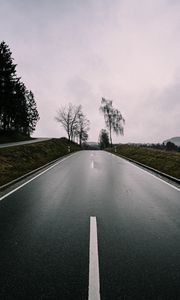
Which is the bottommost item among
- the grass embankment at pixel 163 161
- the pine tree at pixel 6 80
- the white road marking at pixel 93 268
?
the white road marking at pixel 93 268

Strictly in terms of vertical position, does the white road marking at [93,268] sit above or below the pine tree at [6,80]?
below

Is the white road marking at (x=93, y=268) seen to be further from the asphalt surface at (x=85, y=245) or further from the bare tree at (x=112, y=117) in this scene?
the bare tree at (x=112, y=117)

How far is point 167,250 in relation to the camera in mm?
4031

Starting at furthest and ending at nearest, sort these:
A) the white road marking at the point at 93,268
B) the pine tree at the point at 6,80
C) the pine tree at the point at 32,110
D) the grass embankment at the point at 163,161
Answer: the pine tree at the point at 32,110
the pine tree at the point at 6,80
the grass embankment at the point at 163,161
the white road marking at the point at 93,268

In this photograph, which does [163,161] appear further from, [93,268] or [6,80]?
[6,80]

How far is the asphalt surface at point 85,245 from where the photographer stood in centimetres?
299

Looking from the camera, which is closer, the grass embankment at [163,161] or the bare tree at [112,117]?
the grass embankment at [163,161]

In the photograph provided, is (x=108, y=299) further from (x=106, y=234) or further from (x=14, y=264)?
(x=106, y=234)

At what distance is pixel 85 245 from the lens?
4.20 meters

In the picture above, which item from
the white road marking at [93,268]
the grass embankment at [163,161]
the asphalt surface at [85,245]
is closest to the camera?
the white road marking at [93,268]

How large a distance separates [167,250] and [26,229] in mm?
2972

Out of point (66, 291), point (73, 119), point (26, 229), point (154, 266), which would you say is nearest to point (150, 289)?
point (154, 266)

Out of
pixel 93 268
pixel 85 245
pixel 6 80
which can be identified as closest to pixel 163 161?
pixel 85 245

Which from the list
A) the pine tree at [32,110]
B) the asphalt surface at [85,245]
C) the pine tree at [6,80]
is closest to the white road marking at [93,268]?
the asphalt surface at [85,245]
